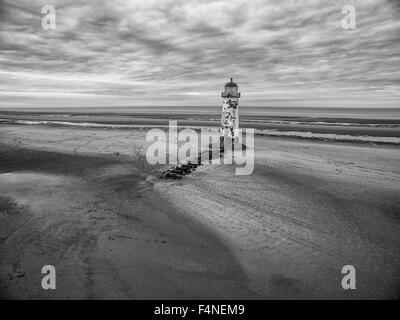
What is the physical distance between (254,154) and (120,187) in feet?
23.6

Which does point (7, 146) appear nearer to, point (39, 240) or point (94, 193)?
point (94, 193)

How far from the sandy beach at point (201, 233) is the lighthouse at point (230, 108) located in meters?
Answer: 3.70

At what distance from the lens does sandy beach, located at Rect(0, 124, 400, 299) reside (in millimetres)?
4016

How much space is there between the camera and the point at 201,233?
18.2 ft

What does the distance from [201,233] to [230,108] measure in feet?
27.9

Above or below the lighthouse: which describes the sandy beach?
below

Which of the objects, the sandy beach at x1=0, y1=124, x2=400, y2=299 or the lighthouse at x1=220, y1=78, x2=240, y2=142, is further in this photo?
the lighthouse at x1=220, y1=78, x2=240, y2=142

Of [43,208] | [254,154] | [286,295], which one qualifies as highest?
[254,154]

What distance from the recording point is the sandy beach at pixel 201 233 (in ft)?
A: 13.2

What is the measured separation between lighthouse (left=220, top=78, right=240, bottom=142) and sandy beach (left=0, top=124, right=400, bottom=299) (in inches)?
146

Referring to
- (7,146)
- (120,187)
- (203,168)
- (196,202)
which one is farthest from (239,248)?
(7,146)

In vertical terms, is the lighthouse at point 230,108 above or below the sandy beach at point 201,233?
above

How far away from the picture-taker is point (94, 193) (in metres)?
7.89

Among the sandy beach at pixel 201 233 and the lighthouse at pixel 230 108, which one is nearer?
the sandy beach at pixel 201 233
